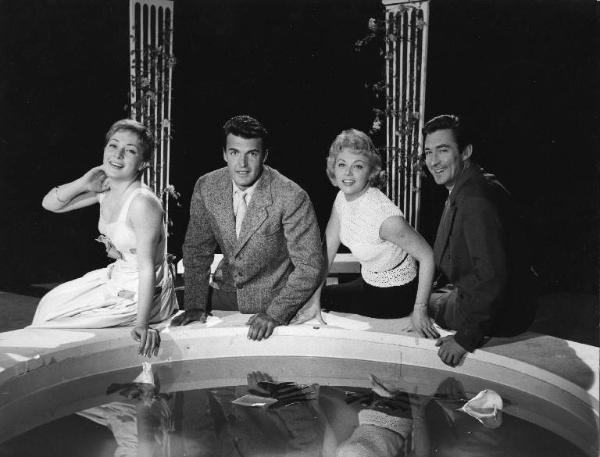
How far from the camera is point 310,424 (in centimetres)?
290

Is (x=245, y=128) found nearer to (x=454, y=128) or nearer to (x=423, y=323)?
(x=454, y=128)

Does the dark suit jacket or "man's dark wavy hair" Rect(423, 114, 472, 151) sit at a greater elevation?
"man's dark wavy hair" Rect(423, 114, 472, 151)

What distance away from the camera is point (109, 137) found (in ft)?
12.5

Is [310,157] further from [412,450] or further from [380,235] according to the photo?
[412,450]

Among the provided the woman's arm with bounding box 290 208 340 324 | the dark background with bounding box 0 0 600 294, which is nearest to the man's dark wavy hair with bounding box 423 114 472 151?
the woman's arm with bounding box 290 208 340 324

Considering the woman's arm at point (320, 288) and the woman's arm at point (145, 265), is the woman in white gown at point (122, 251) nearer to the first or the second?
the woman's arm at point (145, 265)

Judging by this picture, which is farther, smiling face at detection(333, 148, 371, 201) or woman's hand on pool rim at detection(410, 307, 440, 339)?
smiling face at detection(333, 148, 371, 201)

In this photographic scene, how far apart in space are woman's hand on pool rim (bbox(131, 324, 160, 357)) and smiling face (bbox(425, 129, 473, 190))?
1653 mm

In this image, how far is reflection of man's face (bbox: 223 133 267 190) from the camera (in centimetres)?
388

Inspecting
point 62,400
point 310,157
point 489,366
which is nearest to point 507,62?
point 310,157

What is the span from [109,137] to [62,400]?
1364 millimetres

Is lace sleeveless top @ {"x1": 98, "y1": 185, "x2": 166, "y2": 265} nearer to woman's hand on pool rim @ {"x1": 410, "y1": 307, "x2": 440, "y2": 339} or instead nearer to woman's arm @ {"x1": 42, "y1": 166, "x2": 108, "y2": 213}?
woman's arm @ {"x1": 42, "y1": 166, "x2": 108, "y2": 213}

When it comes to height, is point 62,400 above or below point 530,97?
below

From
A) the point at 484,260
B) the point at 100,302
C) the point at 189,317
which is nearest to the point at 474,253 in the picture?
the point at 484,260
